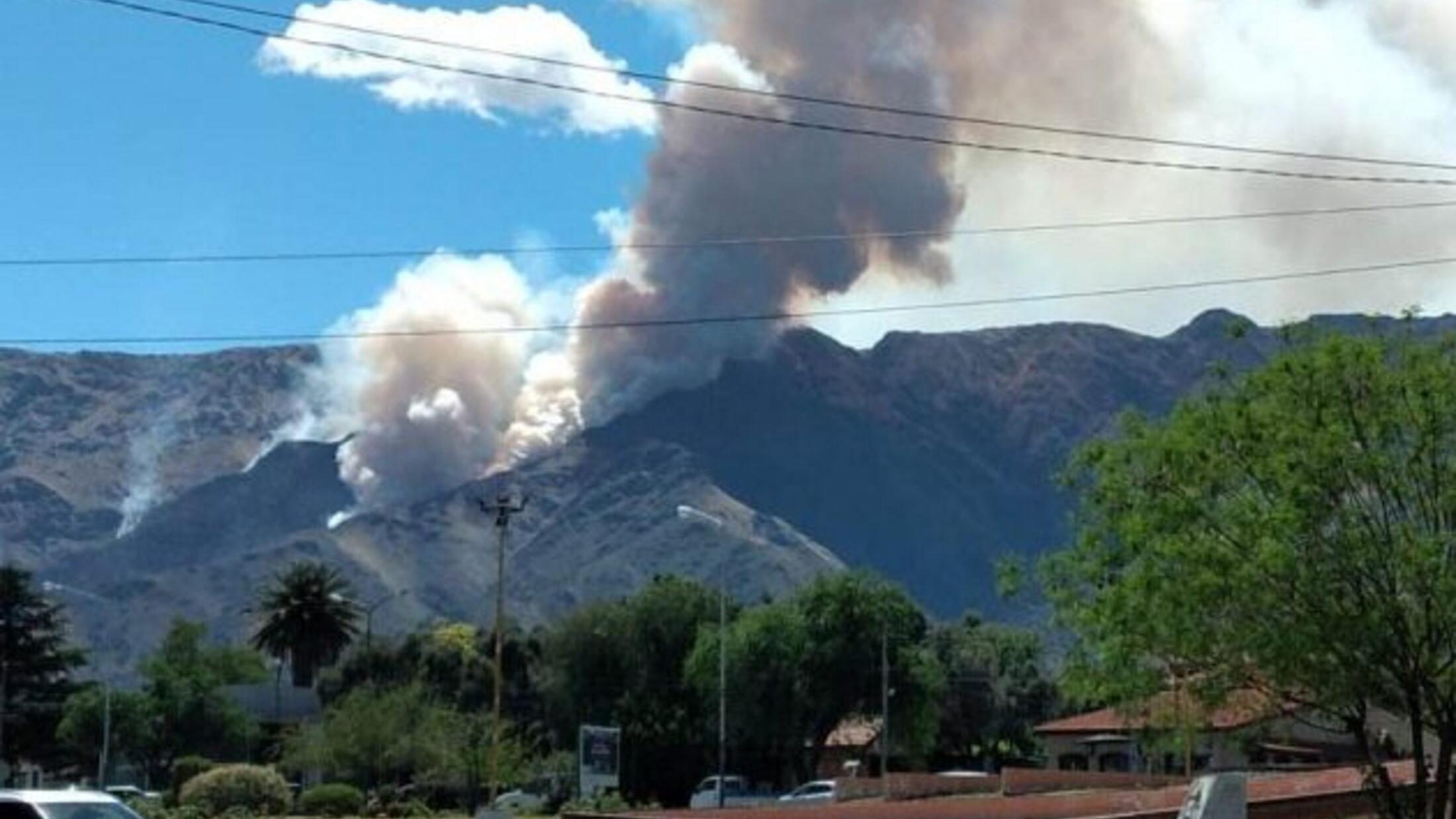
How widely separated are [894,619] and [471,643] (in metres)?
47.6

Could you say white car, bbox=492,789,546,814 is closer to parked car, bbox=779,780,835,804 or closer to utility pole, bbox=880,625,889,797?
parked car, bbox=779,780,835,804

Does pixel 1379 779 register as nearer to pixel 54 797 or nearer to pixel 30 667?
pixel 54 797

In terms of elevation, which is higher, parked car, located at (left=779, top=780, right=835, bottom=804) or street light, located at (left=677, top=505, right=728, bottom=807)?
street light, located at (left=677, top=505, right=728, bottom=807)

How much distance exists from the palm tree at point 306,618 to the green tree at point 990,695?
42.9 meters

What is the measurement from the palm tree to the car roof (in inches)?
4938

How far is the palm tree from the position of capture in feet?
493

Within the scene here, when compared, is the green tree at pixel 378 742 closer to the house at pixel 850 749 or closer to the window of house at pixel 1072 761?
the house at pixel 850 749

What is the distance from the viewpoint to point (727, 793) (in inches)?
3595

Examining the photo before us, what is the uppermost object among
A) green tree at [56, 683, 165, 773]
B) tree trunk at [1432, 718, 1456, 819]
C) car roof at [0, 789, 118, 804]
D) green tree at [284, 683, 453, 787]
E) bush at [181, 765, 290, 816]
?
green tree at [56, 683, 165, 773]

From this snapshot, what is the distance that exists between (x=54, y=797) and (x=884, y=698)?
76.8 meters

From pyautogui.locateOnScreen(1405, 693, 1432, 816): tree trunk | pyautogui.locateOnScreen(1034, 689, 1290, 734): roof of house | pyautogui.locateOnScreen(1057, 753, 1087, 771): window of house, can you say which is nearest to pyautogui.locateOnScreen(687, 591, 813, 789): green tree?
pyautogui.locateOnScreen(1057, 753, 1087, 771): window of house

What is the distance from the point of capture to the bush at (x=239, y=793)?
7869cm

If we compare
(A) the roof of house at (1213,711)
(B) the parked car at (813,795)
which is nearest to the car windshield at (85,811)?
(A) the roof of house at (1213,711)

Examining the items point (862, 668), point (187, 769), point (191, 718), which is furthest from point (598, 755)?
point (191, 718)
